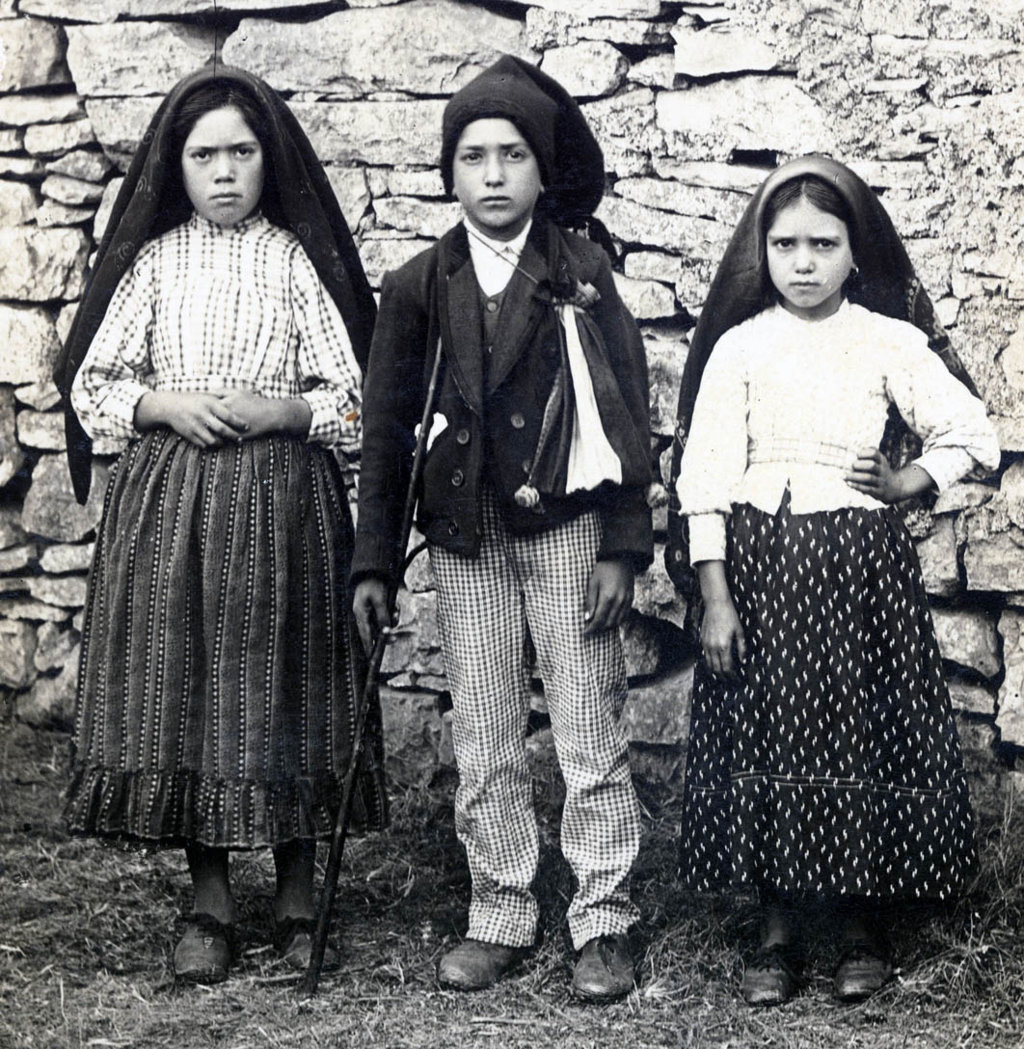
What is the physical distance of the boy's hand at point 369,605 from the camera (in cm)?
286

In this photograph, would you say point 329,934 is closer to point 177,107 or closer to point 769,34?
point 177,107

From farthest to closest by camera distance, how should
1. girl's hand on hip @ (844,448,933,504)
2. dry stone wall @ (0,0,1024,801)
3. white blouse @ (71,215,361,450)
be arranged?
dry stone wall @ (0,0,1024,801) → white blouse @ (71,215,361,450) → girl's hand on hip @ (844,448,933,504)

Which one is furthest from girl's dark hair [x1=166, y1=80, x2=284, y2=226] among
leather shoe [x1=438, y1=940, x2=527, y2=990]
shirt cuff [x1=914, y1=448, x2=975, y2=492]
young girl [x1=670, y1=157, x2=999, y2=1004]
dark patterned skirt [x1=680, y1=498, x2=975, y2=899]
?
leather shoe [x1=438, y1=940, x2=527, y2=990]

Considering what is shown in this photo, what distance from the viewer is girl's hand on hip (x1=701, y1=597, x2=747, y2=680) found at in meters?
2.74

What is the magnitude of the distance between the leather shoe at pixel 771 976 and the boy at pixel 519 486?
251mm

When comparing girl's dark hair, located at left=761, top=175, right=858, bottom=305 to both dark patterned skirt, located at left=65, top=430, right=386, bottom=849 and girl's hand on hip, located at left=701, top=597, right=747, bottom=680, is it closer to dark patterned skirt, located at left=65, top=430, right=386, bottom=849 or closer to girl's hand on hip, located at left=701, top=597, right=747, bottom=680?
girl's hand on hip, located at left=701, top=597, right=747, bottom=680

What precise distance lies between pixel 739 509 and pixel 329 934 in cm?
140

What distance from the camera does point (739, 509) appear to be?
2799 mm

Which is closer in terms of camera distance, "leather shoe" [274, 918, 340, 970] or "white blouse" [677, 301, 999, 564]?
"white blouse" [677, 301, 999, 564]

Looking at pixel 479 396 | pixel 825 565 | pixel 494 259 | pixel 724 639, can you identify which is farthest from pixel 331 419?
pixel 825 565

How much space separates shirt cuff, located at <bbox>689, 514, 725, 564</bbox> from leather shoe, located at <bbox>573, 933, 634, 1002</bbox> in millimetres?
848

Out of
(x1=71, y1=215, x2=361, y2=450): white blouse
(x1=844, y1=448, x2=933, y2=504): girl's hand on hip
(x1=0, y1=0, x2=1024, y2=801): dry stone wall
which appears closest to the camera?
(x1=844, y1=448, x2=933, y2=504): girl's hand on hip

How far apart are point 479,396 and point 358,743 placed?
78 cm

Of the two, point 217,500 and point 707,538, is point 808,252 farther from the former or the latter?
point 217,500
